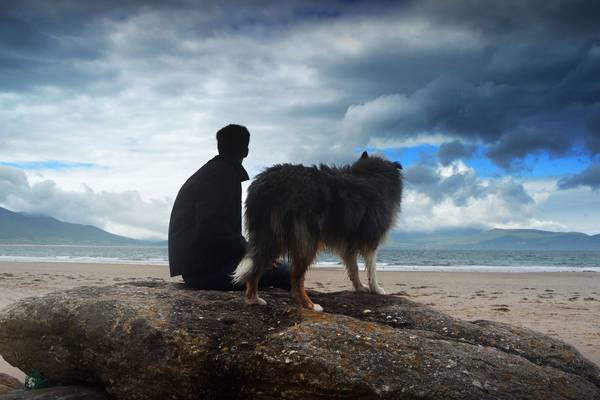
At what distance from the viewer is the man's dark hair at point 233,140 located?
5832 millimetres

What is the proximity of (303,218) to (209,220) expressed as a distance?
1.25 m

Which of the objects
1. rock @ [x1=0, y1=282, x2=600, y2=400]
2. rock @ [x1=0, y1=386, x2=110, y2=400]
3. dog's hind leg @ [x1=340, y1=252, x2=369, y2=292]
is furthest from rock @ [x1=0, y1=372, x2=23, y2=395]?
dog's hind leg @ [x1=340, y1=252, x2=369, y2=292]

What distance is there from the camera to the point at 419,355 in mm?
4051

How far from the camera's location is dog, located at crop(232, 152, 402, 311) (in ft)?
16.1

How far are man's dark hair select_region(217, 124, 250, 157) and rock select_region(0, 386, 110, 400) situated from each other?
277 cm

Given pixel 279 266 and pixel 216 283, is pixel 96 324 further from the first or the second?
pixel 279 266

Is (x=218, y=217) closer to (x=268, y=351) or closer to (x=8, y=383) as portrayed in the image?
(x=268, y=351)

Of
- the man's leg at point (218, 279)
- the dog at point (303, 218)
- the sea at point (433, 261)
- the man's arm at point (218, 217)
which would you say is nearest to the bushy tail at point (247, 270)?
the dog at point (303, 218)

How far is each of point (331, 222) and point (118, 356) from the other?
2.33 meters

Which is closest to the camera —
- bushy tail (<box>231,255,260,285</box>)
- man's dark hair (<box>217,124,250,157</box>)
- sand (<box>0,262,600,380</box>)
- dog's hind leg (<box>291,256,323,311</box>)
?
bushy tail (<box>231,255,260,285</box>)

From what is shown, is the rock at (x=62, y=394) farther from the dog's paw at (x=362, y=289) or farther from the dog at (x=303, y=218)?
the dog's paw at (x=362, y=289)

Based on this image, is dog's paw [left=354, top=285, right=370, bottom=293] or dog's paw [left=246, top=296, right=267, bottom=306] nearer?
dog's paw [left=246, top=296, right=267, bottom=306]

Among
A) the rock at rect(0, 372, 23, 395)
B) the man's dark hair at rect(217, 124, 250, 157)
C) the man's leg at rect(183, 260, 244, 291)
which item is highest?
the man's dark hair at rect(217, 124, 250, 157)

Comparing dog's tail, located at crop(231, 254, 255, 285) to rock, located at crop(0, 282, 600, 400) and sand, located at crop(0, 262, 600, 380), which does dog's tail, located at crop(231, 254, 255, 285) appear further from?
sand, located at crop(0, 262, 600, 380)
